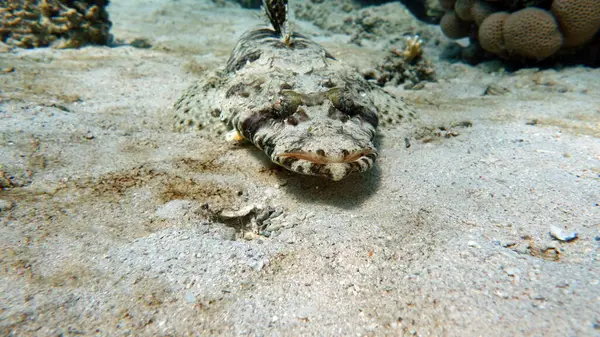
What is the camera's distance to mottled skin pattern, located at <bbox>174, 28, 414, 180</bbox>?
2.86 meters

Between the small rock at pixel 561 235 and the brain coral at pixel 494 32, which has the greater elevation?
the brain coral at pixel 494 32

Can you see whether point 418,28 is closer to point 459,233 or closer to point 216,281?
point 459,233

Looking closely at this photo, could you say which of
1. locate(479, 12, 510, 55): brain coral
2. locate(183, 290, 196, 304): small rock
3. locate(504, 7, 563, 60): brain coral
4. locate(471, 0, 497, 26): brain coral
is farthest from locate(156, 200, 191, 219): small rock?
locate(471, 0, 497, 26): brain coral

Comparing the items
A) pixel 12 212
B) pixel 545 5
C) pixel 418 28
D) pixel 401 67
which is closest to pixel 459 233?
pixel 12 212

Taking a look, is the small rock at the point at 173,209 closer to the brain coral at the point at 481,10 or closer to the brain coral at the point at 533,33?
the brain coral at the point at 533,33

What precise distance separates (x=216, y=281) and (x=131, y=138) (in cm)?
262

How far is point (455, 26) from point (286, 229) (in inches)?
322

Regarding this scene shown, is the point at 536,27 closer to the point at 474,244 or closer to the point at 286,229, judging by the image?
the point at 474,244

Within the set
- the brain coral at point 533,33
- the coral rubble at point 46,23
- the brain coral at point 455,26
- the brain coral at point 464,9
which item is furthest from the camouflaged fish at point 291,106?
the brain coral at point 455,26

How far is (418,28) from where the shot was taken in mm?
10422

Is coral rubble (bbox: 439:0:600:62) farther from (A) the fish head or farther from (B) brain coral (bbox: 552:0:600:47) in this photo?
(A) the fish head

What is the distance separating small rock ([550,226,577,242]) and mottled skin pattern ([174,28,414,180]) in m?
1.50

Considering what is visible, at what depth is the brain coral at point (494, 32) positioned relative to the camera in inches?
267

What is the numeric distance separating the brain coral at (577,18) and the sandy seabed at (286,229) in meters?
2.27
